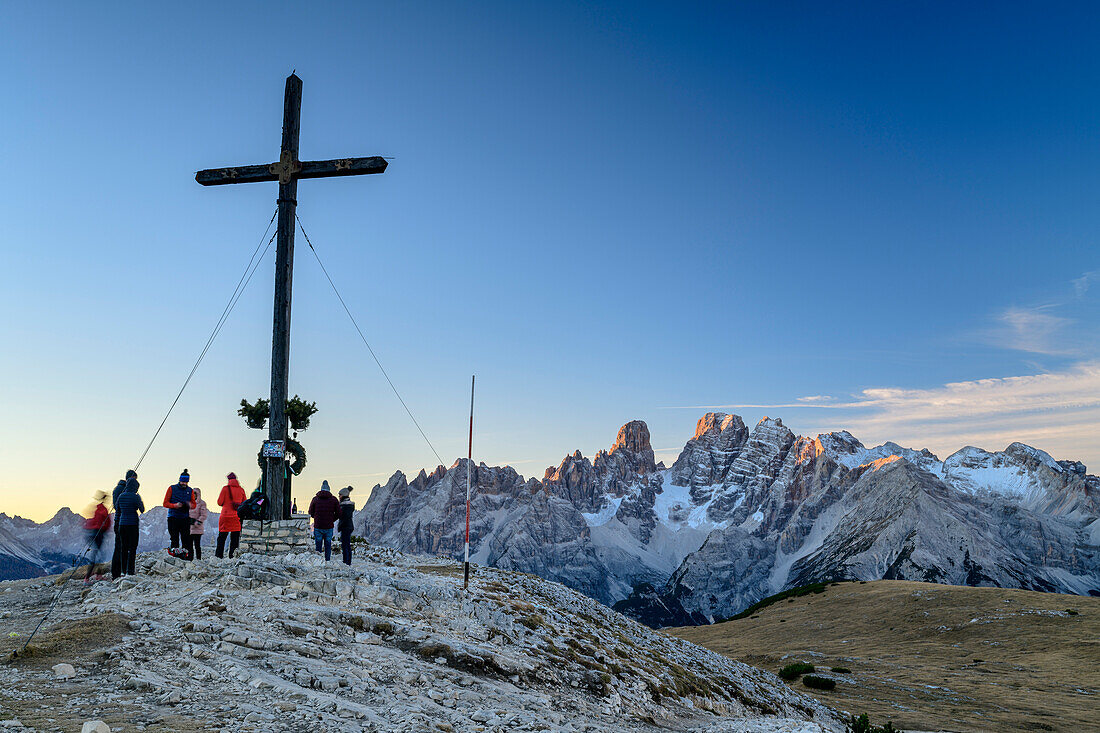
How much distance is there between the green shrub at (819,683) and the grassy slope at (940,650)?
562 millimetres

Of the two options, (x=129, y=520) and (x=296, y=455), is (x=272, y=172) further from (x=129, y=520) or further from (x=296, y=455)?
(x=296, y=455)

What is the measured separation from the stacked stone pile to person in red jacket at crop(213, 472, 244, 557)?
1.66ft

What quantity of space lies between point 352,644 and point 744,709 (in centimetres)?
1524

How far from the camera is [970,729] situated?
25.6m

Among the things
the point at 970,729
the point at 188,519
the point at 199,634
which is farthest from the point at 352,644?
the point at 970,729

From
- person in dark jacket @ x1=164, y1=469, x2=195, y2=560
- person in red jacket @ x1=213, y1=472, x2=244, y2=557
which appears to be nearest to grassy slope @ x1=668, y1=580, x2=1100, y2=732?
person in red jacket @ x1=213, y1=472, x2=244, y2=557

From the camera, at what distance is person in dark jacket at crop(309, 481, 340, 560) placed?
22.8 meters

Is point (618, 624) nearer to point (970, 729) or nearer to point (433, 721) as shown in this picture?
point (970, 729)

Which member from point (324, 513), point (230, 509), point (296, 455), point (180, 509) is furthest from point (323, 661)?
point (296, 455)

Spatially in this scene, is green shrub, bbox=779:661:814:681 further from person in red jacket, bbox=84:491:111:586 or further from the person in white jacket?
person in red jacket, bbox=84:491:111:586

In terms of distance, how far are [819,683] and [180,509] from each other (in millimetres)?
33314

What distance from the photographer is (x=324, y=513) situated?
22781 mm

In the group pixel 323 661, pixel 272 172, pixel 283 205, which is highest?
A: pixel 272 172

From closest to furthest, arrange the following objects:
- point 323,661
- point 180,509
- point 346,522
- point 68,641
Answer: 1. point 68,641
2. point 323,661
3. point 180,509
4. point 346,522
